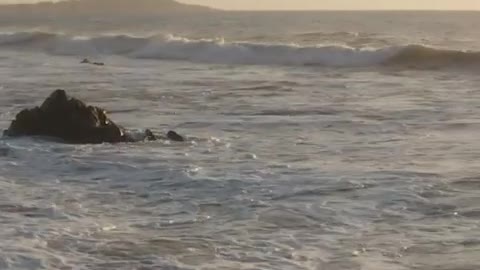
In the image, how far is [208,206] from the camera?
9.74m

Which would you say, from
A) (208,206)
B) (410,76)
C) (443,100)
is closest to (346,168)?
(208,206)

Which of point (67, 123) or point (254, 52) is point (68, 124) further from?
point (254, 52)

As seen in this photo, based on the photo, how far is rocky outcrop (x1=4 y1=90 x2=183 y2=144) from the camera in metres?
14.2

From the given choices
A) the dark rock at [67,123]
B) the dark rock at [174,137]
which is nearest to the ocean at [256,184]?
the dark rock at [174,137]

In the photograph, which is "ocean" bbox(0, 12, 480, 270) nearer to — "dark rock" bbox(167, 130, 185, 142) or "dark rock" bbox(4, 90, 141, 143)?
"dark rock" bbox(167, 130, 185, 142)

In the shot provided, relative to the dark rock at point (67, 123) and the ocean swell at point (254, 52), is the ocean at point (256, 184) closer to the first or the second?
the dark rock at point (67, 123)

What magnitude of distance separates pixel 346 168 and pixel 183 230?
140 inches

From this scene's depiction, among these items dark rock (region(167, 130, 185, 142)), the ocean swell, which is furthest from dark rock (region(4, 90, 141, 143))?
the ocean swell

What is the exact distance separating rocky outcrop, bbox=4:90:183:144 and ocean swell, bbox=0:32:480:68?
19853 mm

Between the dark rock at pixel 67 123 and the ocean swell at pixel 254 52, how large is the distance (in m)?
19.9

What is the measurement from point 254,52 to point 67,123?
25706mm

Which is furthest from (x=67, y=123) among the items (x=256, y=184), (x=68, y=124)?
(x=256, y=184)

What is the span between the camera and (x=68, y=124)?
47.8 ft

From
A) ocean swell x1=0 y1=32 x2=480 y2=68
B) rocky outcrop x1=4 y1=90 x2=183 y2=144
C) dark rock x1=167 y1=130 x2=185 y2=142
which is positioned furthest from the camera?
ocean swell x1=0 y1=32 x2=480 y2=68
